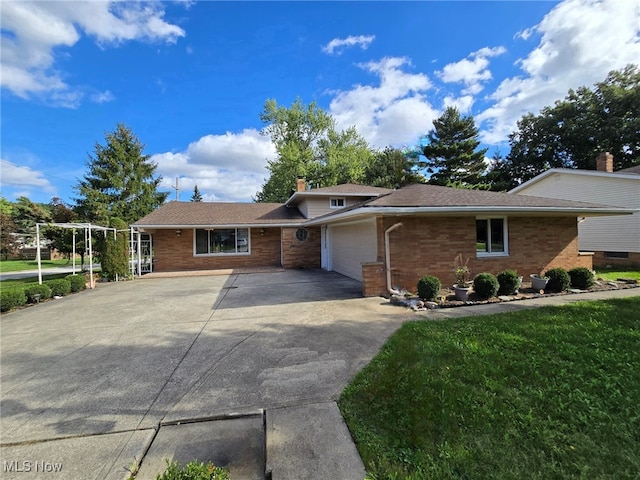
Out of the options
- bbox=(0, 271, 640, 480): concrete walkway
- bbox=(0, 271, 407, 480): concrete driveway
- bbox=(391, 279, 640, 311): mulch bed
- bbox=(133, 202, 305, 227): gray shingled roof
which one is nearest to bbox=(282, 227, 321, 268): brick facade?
bbox=(133, 202, 305, 227): gray shingled roof

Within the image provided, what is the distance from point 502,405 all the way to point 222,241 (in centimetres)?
1510

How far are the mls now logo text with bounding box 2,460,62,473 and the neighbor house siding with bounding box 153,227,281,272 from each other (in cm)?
1365

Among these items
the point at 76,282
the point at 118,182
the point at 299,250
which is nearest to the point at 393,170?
the point at 299,250

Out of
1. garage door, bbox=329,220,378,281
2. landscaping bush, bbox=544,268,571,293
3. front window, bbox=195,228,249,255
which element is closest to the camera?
landscaping bush, bbox=544,268,571,293

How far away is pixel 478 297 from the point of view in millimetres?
7480

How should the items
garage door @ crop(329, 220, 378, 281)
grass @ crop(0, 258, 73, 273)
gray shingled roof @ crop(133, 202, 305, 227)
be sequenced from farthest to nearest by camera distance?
grass @ crop(0, 258, 73, 273) → gray shingled roof @ crop(133, 202, 305, 227) → garage door @ crop(329, 220, 378, 281)

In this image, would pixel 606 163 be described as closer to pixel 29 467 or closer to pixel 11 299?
pixel 29 467

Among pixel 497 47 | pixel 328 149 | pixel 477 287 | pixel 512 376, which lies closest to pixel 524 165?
pixel 328 149

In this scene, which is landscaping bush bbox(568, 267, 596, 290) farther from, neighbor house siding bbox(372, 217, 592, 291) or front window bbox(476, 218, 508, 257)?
front window bbox(476, 218, 508, 257)

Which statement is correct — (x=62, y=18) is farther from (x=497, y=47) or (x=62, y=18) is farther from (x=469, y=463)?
(x=497, y=47)

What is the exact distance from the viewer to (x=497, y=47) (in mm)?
11578

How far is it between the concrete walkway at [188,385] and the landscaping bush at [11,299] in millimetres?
763

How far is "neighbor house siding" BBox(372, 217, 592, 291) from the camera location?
834 cm

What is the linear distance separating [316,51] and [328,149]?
17.5m
